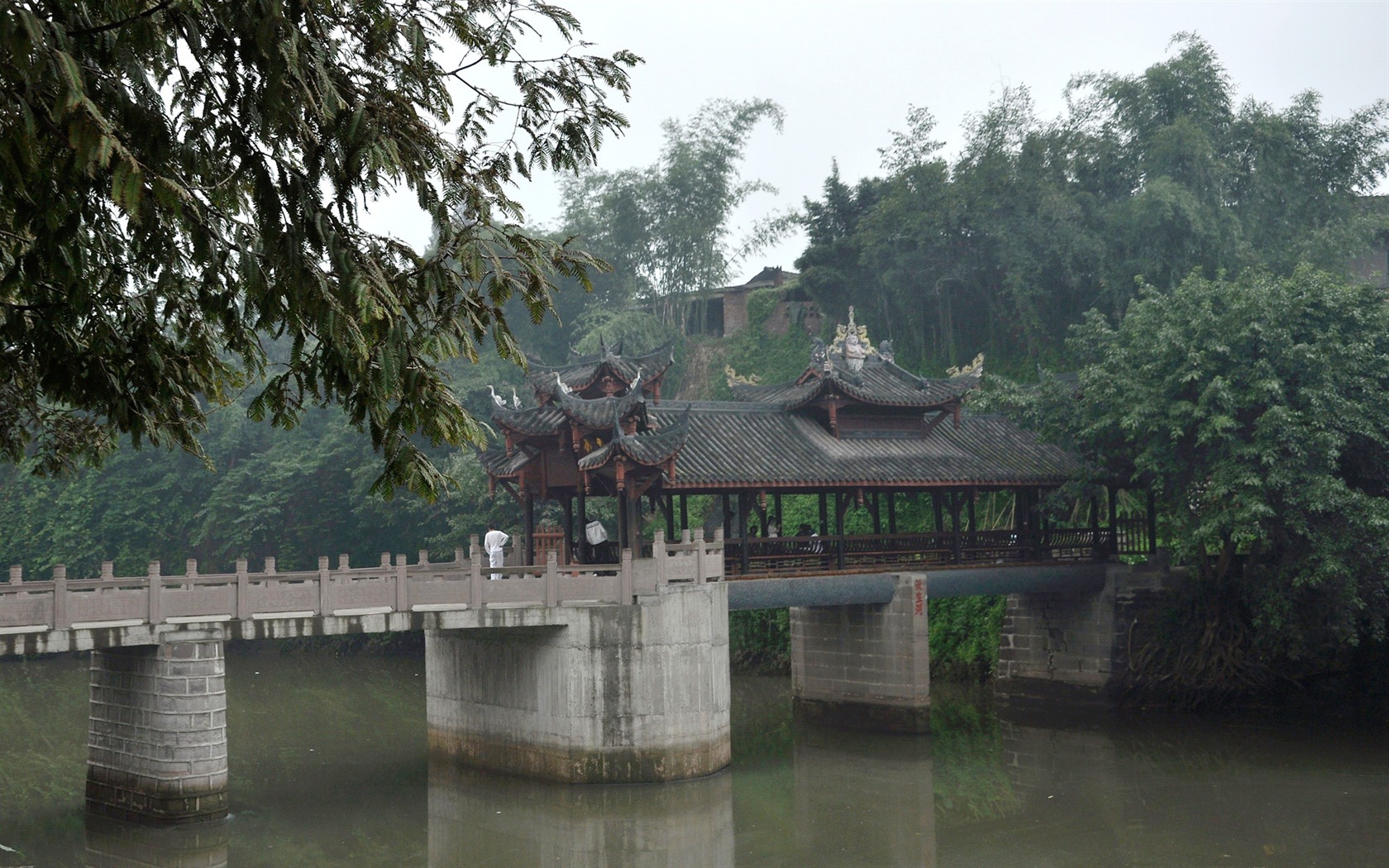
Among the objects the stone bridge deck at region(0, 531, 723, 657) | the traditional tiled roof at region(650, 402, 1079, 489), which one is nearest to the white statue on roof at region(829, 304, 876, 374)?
the traditional tiled roof at region(650, 402, 1079, 489)

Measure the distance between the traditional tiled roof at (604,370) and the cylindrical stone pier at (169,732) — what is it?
682 cm

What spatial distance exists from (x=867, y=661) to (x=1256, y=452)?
287 inches

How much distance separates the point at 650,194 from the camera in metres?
47.2

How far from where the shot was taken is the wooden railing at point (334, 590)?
16250mm

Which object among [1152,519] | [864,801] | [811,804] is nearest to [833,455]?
Result: [864,801]

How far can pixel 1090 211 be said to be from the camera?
1427 inches

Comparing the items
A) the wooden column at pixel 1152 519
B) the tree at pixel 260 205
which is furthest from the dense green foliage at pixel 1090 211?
the tree at pixel 260 205

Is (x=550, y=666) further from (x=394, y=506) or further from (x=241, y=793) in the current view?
(x=394, y=506)

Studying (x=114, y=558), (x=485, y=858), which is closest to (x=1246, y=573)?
(x=485, y=858)

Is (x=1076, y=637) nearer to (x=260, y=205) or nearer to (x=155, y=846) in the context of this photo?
(x=155, y=846)

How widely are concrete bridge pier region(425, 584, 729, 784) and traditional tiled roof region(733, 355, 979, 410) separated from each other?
223 inches

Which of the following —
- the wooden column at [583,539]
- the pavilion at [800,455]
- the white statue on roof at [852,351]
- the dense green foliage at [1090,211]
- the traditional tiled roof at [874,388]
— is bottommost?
the wooden column at [583,539]

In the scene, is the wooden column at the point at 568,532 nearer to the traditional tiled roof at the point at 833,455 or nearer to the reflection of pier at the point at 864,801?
the traditional tiled roof at the point at 833,455

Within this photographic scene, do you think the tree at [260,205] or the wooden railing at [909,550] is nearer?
the tree at [260,205]
